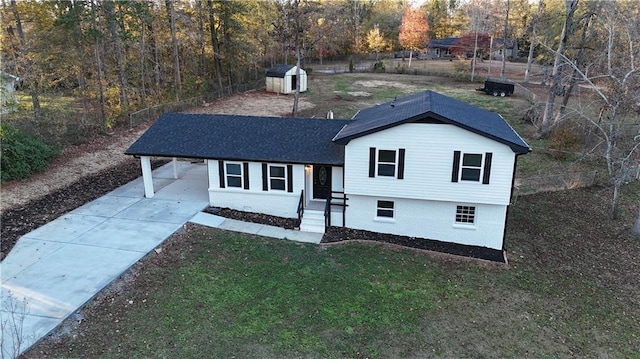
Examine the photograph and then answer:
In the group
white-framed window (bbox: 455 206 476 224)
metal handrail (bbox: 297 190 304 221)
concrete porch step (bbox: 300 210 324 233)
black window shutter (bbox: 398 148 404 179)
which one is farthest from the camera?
metal handrail (bbox: 297 190 304 221)

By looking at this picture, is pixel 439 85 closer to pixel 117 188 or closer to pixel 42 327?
pixel 117 188

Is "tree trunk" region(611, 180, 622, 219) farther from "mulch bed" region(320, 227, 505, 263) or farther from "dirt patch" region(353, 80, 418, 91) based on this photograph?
"dirt patch" region(353, 80, 418, 91)

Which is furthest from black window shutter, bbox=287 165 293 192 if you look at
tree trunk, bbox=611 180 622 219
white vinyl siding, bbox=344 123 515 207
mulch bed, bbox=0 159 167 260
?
tree trunk, bbox=611 180 622 219

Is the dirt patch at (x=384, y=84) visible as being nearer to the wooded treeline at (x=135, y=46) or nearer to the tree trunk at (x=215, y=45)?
the wooded treeline at (x=135, y=46)

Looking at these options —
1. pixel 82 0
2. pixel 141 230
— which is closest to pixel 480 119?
pixel 141 230

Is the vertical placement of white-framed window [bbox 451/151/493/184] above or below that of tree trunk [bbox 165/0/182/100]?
below

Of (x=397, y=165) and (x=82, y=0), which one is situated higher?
(x=82, y=0)
